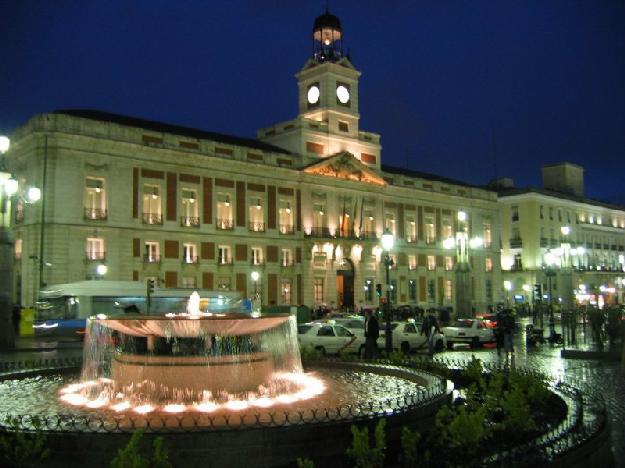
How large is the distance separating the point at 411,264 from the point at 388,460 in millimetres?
53793

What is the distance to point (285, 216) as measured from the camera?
2026 inches

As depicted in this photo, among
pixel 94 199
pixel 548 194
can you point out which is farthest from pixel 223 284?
pixel 548 194

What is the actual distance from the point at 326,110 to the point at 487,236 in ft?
77.5

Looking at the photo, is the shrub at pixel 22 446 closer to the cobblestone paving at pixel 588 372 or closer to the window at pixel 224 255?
the cobblestone paving at pixel 588 372

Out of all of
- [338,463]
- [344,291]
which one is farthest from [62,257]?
[338,463]

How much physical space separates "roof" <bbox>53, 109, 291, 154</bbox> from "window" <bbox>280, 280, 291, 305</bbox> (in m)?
9.99

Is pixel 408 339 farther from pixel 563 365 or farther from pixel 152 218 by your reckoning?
pixel 152 218

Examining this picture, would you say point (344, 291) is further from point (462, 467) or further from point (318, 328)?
point (462, 467)

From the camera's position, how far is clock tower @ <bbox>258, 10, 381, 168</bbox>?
178ft

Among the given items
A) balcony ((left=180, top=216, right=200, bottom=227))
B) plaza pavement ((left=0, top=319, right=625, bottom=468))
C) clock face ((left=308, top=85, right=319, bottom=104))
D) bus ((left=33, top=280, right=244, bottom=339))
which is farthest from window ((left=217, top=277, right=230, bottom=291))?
clock face ((left=308, top=85, right=319, bottom=104))

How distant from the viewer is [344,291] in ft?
182

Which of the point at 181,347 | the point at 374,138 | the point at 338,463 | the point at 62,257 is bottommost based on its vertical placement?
the point at 338,463

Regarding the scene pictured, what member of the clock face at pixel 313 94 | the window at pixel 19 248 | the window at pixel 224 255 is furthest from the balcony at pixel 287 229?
the window at pixel 19 248

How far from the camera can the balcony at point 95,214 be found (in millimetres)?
40406
